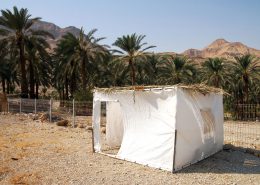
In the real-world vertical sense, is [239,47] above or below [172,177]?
above

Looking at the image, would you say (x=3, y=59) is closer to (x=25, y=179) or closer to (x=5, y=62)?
(x=5, y=62)

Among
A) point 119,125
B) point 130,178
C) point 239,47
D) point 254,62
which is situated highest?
point 239,47

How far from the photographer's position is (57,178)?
8.84 metres

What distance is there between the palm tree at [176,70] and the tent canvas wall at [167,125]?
28.3 m

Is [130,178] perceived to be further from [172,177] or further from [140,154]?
[140,154]

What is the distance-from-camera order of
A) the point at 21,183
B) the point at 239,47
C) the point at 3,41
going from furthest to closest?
the point at 239,47, the point at 3,41, the point at 21,183

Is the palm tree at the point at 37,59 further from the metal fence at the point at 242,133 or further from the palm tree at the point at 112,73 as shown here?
the metal fence at the point at 242,133

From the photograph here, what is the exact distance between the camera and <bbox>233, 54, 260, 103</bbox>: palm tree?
3562cm

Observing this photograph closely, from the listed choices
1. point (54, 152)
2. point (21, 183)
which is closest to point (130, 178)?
point (21, 183)

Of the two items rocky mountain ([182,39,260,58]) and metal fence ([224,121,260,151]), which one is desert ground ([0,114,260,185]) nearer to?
metal fence ([224,121,260,151])

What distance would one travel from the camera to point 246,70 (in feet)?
117

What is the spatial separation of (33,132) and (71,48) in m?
19.5

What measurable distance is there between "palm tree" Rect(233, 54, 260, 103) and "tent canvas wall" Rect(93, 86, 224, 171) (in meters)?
25.1

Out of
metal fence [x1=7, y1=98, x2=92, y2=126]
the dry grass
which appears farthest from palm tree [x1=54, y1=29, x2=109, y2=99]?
the dry grass
